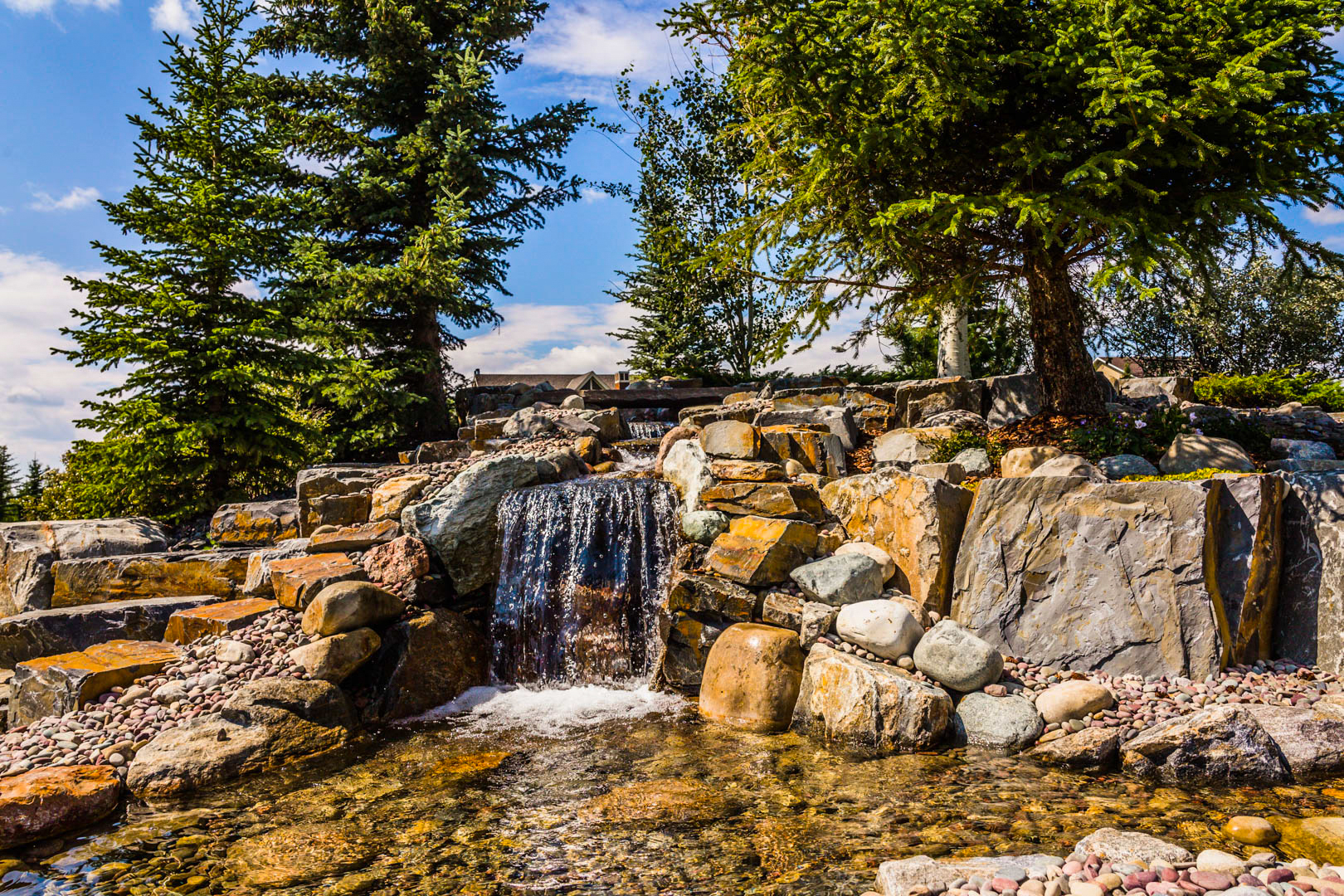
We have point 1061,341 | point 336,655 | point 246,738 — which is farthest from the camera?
point 1061,341

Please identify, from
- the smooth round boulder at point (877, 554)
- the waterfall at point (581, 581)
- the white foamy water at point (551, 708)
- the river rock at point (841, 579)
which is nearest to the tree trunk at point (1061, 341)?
the smooth round boulder at point (877, 554)

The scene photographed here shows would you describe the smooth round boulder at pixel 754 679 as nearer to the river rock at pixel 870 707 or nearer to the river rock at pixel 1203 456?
the river rock at pixel 870 707

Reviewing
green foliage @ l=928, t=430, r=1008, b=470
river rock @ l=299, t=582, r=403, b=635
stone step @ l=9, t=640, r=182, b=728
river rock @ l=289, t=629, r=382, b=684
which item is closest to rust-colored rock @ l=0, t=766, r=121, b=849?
stone step @ l=9, t=640, r=182, b=728

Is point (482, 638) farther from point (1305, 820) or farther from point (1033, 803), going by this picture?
point (1305, 820)

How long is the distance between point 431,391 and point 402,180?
4.63 metres

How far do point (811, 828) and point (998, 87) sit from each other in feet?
28.8

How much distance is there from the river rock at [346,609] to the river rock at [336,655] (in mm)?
109

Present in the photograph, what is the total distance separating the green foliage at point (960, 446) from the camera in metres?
9.07

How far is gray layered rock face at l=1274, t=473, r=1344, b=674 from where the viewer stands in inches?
214

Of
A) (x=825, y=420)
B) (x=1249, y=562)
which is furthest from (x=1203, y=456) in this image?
(x=825, y=420)

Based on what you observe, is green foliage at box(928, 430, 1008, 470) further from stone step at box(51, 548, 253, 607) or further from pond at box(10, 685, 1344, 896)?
stone step at box(51, 548, 253, 607)

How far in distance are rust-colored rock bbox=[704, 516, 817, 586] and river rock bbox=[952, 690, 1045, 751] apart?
6.86 feet

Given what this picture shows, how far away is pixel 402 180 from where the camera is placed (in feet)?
48.7

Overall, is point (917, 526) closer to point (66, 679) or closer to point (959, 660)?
point (959, 660)
